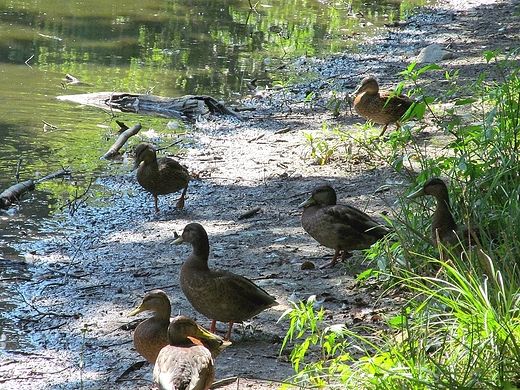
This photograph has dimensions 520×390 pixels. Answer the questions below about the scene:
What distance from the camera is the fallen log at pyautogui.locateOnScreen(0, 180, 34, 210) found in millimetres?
8812

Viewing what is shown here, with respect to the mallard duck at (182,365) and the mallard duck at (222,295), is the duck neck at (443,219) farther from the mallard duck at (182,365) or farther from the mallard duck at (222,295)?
the mallard duck at (182,365)

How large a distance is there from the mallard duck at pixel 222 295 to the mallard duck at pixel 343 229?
1.29 metres

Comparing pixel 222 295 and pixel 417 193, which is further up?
pixel 417 193

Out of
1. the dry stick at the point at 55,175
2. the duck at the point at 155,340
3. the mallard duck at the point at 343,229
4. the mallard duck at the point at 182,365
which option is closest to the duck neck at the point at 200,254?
the duck at the point at 155,340

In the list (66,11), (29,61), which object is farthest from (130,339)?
(66,11)

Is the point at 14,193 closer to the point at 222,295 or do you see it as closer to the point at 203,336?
the point at 222,295

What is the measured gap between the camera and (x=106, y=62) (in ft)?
53.8

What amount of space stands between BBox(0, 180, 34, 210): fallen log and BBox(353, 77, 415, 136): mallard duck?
468 centimetres

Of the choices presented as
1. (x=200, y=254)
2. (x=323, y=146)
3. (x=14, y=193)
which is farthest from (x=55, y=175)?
(x=200, y=254)

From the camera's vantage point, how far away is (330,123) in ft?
39.6

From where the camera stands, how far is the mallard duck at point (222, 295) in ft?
18.0

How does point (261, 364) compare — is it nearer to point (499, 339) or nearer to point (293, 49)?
point (499, 339)

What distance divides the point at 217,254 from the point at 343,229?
1422 mm

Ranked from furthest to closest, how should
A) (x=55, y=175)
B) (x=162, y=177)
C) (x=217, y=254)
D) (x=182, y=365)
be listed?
(x=55, y=175), (x=162, y=177), (x=217, y=254), (x=182, y=365)
